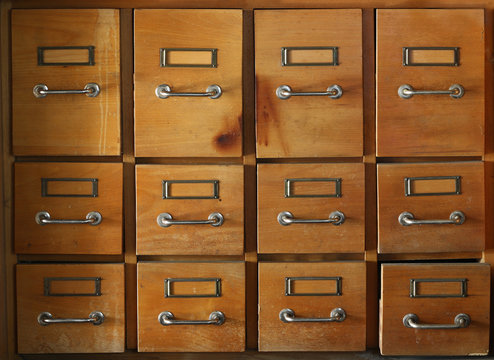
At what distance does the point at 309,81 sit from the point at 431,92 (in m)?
0.37

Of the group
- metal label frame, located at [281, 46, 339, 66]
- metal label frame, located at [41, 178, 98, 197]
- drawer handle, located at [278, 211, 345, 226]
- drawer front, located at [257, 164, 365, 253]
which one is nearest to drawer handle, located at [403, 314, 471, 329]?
drawer front, located at [257, 164, 365, 253]

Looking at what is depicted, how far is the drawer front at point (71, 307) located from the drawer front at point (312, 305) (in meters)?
0.45

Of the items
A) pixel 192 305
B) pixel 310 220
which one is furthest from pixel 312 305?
pixel 192 305

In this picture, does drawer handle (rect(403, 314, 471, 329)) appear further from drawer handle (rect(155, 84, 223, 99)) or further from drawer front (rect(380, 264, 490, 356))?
drawer handle (rect(155, 84, 223, 99))

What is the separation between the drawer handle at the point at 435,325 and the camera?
1723mm

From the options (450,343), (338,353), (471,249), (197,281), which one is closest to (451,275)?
(471,249)

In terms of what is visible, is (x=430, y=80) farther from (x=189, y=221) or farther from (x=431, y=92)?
(x=189, y=221)

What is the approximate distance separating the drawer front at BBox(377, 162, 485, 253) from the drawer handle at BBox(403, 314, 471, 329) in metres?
0.20

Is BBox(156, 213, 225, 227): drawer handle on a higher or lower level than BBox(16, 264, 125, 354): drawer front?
higher

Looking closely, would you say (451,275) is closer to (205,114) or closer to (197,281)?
(197,281)

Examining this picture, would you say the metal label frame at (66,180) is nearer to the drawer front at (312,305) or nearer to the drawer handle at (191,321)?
the drawer handle at (191,321)

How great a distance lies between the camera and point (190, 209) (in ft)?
5.66

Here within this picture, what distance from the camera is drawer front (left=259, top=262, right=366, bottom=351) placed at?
174 cm

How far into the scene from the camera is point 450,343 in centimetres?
175
